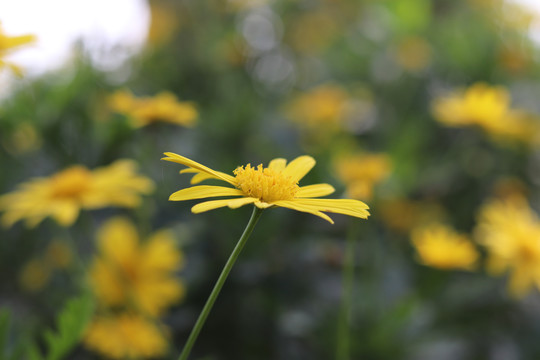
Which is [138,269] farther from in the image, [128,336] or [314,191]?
[314,191]

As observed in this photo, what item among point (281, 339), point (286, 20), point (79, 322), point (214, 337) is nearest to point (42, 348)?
point (214, 337)

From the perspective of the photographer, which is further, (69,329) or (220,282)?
(69,329)

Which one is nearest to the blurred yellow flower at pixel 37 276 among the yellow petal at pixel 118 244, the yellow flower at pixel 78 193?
the yellow petal at pixel 118 244

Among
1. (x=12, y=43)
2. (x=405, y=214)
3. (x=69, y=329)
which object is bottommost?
(x=69, y=329)

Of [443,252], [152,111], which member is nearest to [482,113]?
[443,252]

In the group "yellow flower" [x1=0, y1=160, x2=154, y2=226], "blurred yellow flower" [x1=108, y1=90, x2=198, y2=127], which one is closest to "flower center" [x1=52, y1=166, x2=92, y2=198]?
"yellow flower" [x1=0, y1=160, x2=154, y2=226]

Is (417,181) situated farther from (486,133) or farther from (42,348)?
(42,348)
